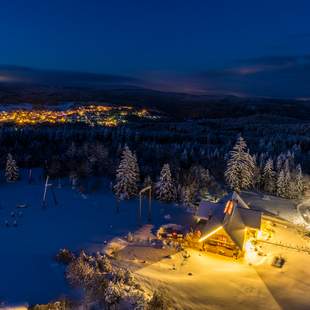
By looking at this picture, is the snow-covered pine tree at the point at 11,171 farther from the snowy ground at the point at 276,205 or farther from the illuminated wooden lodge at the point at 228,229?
the snowy ground at the point at 276,205

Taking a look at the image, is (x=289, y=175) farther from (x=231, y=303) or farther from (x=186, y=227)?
(x=231, y=303)

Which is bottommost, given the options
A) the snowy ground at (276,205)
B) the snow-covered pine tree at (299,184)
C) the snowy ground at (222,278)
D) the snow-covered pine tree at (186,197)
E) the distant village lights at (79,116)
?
the snowy ground at (222,278)

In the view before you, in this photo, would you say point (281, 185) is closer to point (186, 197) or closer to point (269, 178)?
point (269, 178)

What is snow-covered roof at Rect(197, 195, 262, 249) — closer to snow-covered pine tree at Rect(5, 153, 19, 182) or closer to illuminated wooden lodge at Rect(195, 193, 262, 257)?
illuminated wooden lodge at Rect(195, 193, 262, 257)

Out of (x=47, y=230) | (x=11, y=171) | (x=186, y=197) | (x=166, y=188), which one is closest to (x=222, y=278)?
(x=186, y=197)

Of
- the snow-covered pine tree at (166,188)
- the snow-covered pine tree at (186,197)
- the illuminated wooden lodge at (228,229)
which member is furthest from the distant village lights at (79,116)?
the illuminated wooden lodge at (228,229)

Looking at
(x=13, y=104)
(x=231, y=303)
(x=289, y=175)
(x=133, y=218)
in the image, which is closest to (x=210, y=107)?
(x=13, y=104)

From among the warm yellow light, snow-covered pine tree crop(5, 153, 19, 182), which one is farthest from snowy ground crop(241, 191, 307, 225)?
snow-covered pine tree crop(5, 153, 19, 182)
